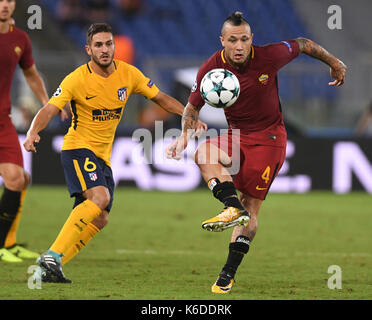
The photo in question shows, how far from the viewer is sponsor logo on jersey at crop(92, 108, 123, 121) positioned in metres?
6.94

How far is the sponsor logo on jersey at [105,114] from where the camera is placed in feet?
22.8

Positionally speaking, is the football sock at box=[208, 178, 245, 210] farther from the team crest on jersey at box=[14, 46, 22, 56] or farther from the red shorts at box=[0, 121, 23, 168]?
the team crest on jersey at box=[14, 46, 22, 56]

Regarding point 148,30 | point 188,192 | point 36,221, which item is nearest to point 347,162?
point 188,192

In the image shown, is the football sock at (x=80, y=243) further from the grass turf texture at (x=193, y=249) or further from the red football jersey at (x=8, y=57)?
the red football jersey at (x=8, y=57)

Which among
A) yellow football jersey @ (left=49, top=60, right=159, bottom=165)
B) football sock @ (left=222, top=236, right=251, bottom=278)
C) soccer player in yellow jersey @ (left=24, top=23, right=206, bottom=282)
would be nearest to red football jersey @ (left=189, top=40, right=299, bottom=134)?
soccer player in yellow jersey @ (left=24, top=23, right=206, bottom=282)

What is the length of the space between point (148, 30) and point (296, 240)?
492 inches

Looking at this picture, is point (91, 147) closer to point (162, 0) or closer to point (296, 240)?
point (296, 240)

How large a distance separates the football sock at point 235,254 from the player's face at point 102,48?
1.85 m

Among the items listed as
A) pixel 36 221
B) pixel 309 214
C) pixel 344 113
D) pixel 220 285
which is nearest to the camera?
pixel 220 285

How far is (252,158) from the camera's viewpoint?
6.70 metres

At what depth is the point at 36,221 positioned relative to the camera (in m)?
11.6

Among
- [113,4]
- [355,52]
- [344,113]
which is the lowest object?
[344,113]

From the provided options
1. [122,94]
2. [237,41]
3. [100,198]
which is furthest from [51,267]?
[237,41]

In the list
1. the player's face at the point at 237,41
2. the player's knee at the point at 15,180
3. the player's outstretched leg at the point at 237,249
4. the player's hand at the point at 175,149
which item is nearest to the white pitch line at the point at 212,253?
the player's knee at the point at 15,180
